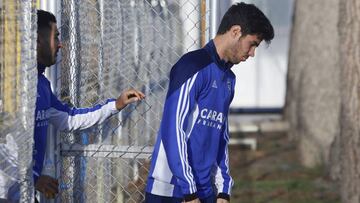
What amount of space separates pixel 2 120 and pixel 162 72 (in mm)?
1728

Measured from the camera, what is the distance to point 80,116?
698cm

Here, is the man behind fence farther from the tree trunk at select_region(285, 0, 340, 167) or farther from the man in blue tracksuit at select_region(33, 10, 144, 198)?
the tree trunk at select_region(285, 0, 340, 167)

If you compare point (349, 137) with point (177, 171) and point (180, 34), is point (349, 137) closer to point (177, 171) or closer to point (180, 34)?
point (180, 34)

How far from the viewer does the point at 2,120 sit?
236 inches

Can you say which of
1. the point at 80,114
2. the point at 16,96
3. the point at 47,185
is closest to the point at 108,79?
the point at 80,114

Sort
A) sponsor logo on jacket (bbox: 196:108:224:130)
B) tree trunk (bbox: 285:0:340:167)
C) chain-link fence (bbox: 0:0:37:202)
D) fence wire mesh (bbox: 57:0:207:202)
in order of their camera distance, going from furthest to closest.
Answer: tree trunk (bbox: 285:0:340:167), fence wire mesh (bbox: 57:0:207:202), sponsor logo on jacket (bbox: 196:108:224:130), chain-link fence (bbox: 0:0:37:202)

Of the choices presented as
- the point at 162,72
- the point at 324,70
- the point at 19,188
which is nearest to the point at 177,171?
the point at 19,188

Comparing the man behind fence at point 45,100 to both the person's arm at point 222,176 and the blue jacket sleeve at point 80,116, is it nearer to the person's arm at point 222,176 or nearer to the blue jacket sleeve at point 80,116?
the blue jacket sleeve at point 80,116

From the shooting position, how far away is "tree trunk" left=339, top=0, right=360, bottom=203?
11.4m

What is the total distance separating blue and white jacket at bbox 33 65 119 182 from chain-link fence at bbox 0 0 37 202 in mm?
436

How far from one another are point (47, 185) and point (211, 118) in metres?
1.08

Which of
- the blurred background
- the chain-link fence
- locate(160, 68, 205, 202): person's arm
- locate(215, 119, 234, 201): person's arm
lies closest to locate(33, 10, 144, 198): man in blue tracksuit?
the blurred background

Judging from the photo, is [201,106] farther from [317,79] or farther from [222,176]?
[317,79]

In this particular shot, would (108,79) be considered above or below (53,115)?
above
